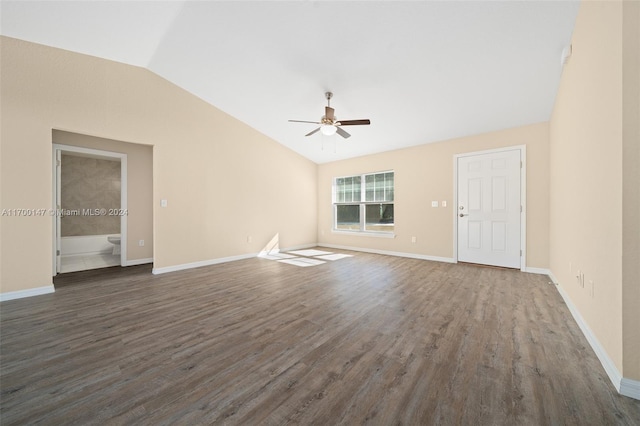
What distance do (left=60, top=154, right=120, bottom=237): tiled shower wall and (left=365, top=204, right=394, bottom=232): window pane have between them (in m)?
7.03

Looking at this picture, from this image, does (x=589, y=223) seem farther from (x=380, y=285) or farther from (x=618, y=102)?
(x=380, y=285)

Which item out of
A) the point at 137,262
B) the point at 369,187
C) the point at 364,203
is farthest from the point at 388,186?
the point at 137,262

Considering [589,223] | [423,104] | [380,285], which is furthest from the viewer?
[423,104]

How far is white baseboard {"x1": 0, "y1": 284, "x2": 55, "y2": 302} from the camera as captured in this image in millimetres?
2843

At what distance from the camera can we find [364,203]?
6.32m

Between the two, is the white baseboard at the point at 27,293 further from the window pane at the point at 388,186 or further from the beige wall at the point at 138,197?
the window pane at the point at 388,186

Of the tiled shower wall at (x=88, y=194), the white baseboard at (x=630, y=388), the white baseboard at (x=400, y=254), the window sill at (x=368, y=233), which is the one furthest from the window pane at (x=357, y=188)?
the tiled shower wall at (x=88, y=194)

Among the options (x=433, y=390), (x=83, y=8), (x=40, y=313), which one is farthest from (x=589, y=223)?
(x=83, y=8)

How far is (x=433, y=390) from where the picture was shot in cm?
137

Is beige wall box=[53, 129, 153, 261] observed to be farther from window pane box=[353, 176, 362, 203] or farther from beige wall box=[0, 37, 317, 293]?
window pane box=[353, 176, 362, 203]

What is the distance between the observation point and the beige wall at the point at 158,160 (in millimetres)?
2939

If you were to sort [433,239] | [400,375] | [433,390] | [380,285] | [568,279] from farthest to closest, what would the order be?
[433,239]
[380,285]
[568,279]
[400,375]
[433,390]

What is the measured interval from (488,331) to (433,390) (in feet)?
3.45

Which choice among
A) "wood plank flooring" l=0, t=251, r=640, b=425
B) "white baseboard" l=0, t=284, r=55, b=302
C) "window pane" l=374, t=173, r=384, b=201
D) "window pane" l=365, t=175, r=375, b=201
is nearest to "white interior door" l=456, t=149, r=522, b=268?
"wood plank flooring" l=0, t=251, r=640, b=425
